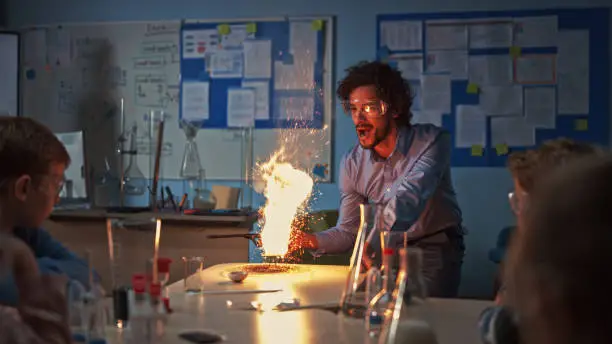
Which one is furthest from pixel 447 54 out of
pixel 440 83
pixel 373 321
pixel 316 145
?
pixel 373 321

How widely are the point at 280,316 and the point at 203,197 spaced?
8.69 ft

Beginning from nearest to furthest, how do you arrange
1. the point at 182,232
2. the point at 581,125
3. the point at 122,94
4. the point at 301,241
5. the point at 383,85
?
1. the point at 301,241
2. the point at 383,85
3. the point at 182,232
4. the point at 581,125
5. the point at 122,94

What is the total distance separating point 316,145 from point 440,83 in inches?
36.2

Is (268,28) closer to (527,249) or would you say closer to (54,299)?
(54,299)

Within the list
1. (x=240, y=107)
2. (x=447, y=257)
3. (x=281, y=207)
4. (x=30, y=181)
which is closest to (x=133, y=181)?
(x=240, y=107)

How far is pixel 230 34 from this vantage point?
4.76m

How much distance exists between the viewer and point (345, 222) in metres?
3.22

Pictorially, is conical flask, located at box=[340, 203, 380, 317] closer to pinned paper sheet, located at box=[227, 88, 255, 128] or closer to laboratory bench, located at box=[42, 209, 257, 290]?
laboratory bench, located at box=[42, 209, 257, 290]

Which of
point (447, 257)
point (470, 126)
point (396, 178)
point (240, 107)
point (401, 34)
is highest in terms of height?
point (401, 34)

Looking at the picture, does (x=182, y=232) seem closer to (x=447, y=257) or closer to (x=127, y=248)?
(x=447, y=257)

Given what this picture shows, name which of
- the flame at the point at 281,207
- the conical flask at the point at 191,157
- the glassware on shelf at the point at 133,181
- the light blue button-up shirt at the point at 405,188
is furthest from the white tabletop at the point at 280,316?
the conical flask at the point at 191,157

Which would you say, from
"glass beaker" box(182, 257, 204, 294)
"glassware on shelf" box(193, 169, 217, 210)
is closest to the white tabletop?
"glass beaker" box(182, 257, 204, 294)

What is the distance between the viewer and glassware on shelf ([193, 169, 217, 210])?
164 inches

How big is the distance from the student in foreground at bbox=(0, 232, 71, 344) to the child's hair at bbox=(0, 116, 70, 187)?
1.42 feet
